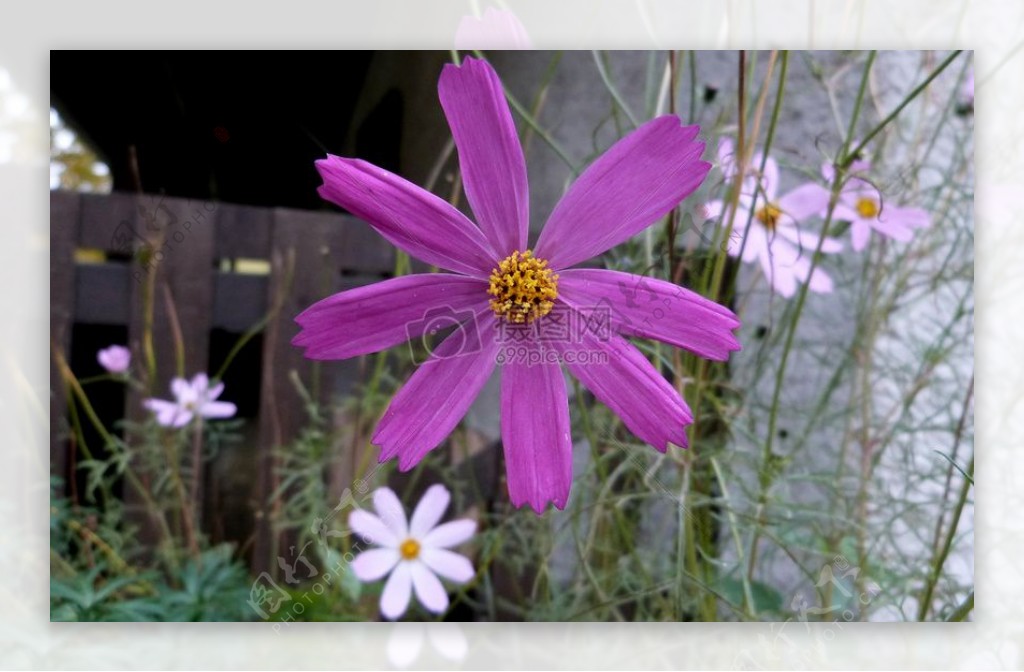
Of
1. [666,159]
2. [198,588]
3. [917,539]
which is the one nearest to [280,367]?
[198,588]

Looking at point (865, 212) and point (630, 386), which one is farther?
point (865, 212)

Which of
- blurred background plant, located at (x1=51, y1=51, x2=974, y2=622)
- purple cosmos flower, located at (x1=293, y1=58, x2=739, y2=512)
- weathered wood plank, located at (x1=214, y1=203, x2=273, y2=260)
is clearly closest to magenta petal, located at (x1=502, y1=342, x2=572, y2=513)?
purple cosmos flower, located at (x1=293, y1=58, x2=739, y2=512)

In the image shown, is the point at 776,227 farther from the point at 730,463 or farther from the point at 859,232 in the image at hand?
the point at 730,463

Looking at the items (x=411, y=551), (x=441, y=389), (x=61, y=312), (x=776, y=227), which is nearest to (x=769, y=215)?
(x=776, y=227)

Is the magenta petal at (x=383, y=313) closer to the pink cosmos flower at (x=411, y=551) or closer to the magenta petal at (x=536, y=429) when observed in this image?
the magenta petal at (x=536, y=429)

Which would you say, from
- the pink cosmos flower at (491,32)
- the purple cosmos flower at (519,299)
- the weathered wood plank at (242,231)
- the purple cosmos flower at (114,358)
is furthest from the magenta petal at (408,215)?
the purple cosmos flower at (114,358)

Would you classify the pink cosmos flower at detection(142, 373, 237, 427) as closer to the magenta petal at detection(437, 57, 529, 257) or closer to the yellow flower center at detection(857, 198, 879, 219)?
the magenta petal at detection(437, 57, 529, 257)

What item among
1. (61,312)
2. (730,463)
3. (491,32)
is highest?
(491,32)

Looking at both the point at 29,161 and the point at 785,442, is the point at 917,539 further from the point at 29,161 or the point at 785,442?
the point at 29,161
